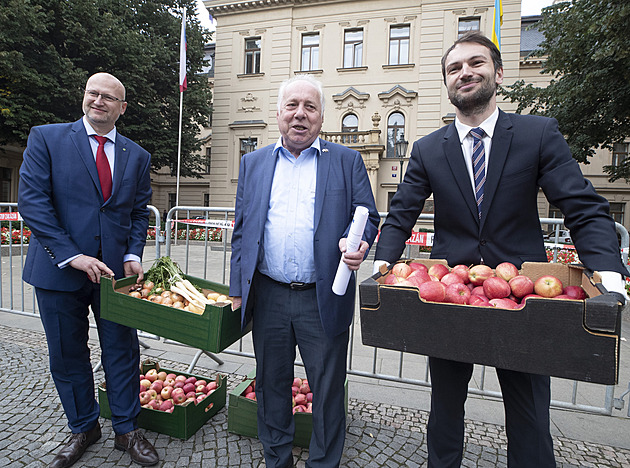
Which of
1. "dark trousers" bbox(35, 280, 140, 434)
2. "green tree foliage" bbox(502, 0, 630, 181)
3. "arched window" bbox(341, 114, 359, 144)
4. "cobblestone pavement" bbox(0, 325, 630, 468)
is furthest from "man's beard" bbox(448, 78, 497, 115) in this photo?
"arched window" bbox(341, 114, 359, 144)

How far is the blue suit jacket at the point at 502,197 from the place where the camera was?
1.58 metres

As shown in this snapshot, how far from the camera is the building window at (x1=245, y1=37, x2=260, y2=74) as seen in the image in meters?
24.8

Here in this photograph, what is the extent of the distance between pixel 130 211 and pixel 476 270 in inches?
86.9

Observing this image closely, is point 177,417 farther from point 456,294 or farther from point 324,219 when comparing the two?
point 456,294

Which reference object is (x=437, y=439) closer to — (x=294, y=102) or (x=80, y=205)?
(x=294, y=102)

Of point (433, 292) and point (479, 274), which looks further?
point (479, 274)

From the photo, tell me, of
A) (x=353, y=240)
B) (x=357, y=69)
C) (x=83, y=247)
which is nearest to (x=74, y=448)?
(x=83, y=247)

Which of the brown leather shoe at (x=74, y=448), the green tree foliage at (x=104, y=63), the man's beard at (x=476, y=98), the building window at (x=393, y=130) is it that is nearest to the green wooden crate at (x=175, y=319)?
the brown leather shoe at (x=74, y=448)

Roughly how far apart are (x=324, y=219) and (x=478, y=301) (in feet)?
3.24

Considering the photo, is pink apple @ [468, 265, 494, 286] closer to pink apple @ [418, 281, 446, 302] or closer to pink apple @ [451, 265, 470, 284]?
pink apple @ [451, 265, 470, 284]

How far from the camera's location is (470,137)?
1.85 m

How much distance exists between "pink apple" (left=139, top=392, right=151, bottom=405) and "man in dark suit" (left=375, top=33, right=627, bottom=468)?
204 centimetres

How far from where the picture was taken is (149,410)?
8.87 ft

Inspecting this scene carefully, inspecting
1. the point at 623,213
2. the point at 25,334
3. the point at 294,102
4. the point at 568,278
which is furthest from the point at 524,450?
the point at 623,213
